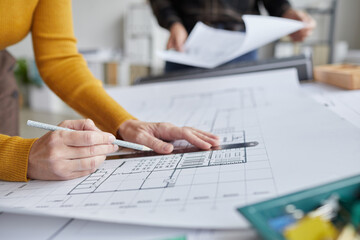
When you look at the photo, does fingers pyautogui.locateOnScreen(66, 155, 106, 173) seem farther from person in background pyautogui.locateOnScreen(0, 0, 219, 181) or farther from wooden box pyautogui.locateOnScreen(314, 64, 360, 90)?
wooden box pyautogui.locateOnScreen(314, 64, 360, 90)

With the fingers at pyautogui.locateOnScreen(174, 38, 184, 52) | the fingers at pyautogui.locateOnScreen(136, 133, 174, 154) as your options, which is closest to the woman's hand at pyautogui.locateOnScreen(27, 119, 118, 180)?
the fingers at pyautogui.locateOnScreen(136, 133, 174, 154)

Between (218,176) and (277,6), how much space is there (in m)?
1.00

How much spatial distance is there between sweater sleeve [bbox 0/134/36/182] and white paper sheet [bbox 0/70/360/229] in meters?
0.02

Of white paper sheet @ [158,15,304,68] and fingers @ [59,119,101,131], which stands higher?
white paper sheet @ [158,15,304,68]

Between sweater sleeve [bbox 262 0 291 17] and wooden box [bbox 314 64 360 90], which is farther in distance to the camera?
sweater sleeve [bbox 262 0 291 17]

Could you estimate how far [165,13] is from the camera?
1.18 meters

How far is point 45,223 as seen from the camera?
39 centimetres

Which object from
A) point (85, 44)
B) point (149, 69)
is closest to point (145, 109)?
point (149, 69)

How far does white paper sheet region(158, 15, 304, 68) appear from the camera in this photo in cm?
90

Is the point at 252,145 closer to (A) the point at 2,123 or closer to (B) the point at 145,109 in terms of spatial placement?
(B) the point at 145,109

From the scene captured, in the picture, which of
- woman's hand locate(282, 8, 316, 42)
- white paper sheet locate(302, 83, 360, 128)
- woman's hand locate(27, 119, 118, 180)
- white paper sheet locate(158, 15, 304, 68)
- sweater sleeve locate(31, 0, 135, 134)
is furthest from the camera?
woman's hand locate(282, 8, 316, 42)

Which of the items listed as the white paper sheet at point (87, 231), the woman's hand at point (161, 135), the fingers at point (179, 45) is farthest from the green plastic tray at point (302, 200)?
the fingers at point (179, 45)

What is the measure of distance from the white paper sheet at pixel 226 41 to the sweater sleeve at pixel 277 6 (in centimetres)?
26

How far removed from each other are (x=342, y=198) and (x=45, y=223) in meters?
0.33
